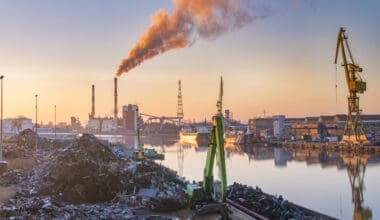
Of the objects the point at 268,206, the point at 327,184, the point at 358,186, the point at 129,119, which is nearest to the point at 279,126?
the point at 327,184

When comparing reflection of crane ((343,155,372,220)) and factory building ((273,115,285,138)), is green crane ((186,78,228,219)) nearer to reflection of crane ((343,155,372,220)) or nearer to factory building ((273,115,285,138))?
reflection of crane ((343,155,372,220))

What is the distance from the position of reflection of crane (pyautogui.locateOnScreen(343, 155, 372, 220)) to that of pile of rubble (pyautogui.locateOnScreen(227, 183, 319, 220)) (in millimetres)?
3482

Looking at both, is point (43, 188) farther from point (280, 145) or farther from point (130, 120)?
point (130, 120)

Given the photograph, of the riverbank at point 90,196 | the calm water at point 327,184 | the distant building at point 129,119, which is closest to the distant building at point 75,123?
the distant building at point 129,119

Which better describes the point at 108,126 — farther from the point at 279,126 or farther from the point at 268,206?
the point at 268,206

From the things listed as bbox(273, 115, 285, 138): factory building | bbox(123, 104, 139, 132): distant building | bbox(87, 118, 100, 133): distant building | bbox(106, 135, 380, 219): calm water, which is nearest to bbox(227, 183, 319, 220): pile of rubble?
bbox(106, 135, 380, 219): calm water

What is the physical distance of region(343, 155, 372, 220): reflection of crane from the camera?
1727 cm

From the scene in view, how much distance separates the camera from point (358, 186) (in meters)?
25.2

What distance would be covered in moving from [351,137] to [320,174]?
90.6 feet

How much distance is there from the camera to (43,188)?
1421 centimetres

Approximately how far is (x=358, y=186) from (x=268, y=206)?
13.1 m

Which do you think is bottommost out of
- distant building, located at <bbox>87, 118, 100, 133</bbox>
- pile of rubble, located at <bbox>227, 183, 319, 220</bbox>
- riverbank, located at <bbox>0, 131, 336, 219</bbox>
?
pile of rubble, located at <bbox>227, 183, 319, 220</bbox>

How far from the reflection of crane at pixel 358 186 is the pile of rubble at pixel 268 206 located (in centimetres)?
348

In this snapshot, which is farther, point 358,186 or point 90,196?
point 358,186
